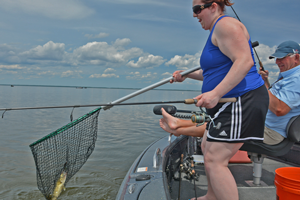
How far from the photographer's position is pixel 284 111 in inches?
89.4

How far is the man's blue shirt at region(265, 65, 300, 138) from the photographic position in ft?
7.38

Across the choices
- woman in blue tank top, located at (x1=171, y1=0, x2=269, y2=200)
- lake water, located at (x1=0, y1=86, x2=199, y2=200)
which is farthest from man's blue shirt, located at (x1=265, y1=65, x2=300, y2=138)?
lake water, located at (x1=0, y1=86, x2=199, y2=200)

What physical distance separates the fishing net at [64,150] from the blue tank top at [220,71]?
4.71 feet

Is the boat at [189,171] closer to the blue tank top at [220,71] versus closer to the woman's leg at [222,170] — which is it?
the woman's leg at [222,170]

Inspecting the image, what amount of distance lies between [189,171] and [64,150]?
1.73m

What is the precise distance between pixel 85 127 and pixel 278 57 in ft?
8.06

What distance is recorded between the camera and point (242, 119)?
1.62m

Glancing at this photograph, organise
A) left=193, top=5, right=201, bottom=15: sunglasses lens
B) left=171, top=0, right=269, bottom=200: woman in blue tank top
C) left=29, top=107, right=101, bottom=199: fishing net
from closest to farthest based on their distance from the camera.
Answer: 1. left=171, top=0, right=269, bottom=200: woman in blue tank top
2. left=193, top=5, right=201, bottom=15: sunglasses lens
3. left=29, top=107, right=101, bottom=199: fishing net

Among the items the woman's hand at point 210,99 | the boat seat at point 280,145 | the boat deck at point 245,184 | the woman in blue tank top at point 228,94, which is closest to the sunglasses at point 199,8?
the woman in blue tank top at point 228,94

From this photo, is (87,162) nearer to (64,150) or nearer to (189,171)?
(64,150)

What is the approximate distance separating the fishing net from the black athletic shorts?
4.98 ft

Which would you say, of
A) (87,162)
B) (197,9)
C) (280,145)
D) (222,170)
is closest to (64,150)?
(222,170)

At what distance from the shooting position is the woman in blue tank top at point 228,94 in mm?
1524

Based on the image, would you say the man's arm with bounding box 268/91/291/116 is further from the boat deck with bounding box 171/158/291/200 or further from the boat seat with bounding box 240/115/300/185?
the boat deck with bounding box 171/158/291/200
